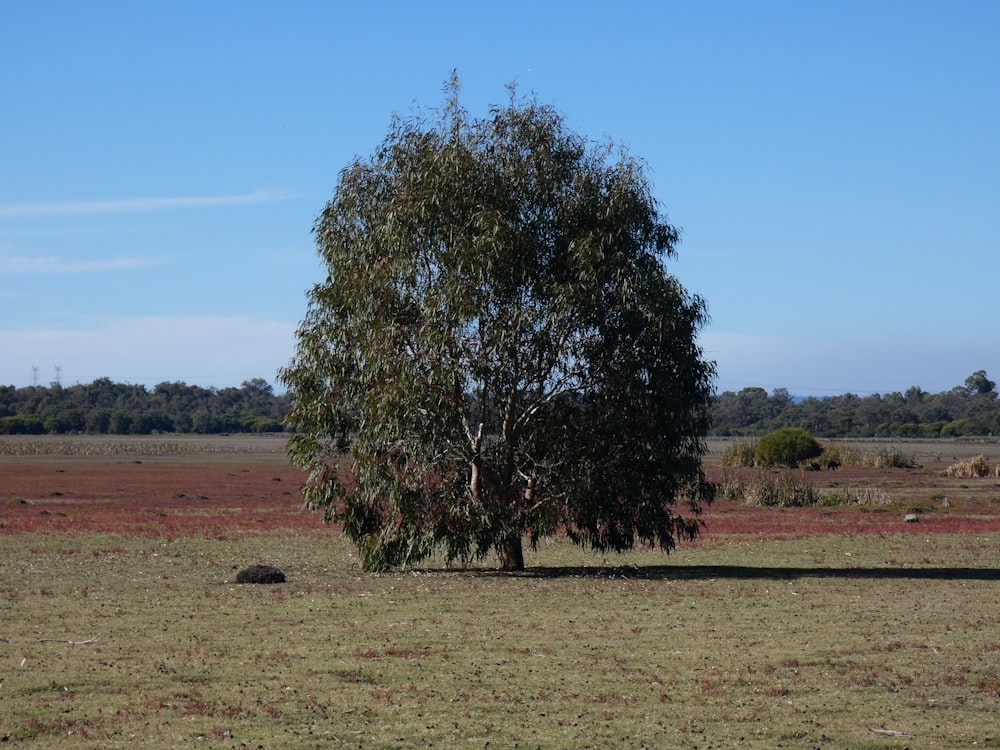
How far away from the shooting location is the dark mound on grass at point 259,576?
2452cm

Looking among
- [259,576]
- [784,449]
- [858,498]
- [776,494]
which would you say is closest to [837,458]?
[784,449]

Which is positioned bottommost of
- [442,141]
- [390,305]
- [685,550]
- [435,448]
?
[685,550]

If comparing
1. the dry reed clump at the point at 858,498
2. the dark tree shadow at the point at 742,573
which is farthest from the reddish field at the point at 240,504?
the dark tree shadow at the point at 742,573

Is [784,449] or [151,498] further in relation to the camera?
[784,449]

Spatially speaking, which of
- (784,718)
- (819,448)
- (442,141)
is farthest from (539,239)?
(819,448)

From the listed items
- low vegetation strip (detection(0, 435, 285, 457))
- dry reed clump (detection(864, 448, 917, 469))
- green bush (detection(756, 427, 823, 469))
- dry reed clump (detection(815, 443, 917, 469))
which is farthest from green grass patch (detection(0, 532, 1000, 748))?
low vegetation strip (detection(0, 435, 285, 457))

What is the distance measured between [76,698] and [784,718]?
7.29 metres

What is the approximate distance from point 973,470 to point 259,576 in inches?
2558

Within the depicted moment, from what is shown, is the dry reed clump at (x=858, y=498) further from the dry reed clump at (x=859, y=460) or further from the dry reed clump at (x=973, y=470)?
the dry reed clump at (x=859, y=460)

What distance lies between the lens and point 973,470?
79375 millimetres

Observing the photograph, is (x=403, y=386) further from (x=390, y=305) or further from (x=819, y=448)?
(x=819, y=448)

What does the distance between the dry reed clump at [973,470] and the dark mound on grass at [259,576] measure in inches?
2503

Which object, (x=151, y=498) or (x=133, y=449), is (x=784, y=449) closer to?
(x=151, y=498)

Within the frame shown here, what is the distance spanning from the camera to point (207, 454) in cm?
11712
